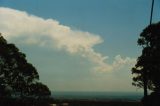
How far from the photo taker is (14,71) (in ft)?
185

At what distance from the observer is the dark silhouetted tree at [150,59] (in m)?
47.0

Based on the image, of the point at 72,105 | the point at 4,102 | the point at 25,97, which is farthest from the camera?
the point at 72,105

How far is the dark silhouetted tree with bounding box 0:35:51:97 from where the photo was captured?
180 feet

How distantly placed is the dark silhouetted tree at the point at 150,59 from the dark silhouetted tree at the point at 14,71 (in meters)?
16.2

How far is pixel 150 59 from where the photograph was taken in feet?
155

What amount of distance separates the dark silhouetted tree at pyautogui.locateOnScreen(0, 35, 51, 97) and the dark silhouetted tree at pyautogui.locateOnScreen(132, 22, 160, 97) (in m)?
16.2

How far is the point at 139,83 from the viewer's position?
50156 mm

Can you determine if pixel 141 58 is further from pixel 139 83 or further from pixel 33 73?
pixel 33 73

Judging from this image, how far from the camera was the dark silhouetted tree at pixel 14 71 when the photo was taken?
180ft

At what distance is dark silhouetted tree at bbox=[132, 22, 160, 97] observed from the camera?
1852 inches

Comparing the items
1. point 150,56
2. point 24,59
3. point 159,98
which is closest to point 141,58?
point 150,56

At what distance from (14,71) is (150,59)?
61.6 ft

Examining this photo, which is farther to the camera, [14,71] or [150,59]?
[14,71]

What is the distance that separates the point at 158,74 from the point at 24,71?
65.5 ft
